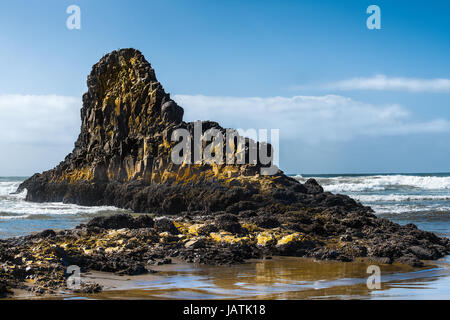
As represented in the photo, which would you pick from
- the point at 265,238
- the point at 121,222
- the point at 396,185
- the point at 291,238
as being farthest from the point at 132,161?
the point at 396,185

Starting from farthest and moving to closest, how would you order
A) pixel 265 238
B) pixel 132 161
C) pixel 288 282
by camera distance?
pixel 132 161
pixel 265 238
pixel 288 282

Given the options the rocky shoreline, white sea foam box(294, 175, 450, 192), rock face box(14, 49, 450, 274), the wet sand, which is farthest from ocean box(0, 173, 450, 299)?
white sea foam box(294, 175, 450, 192)

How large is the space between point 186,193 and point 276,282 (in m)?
14.9

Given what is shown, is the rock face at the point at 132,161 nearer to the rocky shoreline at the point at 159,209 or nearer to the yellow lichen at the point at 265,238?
the rocky shoreline at the point at 159,209

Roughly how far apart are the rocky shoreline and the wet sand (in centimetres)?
41

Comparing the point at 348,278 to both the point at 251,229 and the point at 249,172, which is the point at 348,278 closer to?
the point at 251,229

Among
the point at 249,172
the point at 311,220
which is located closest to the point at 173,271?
the point at 311,220

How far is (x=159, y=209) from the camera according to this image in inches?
936

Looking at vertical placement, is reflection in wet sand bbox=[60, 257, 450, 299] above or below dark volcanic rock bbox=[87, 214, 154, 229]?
below

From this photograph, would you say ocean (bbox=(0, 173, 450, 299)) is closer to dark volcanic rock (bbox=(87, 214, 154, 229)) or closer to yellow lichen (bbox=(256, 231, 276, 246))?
yellow lichen (bbox=(256, 231, 276, 246))

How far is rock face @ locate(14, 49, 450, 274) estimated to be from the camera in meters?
11.6

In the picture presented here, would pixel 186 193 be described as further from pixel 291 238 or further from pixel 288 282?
pixel 288 282

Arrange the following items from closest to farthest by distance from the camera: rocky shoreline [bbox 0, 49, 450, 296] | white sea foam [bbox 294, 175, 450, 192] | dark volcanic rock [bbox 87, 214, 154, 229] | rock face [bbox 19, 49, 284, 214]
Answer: rocky shoreline [bbox 0, 49, 450, 296] → dark volcanic rock [bbox 87, 214, 154, 229] → rock face [bbox 19, 49, 284, 214] → white sea foam [bbox 294, 175, 450, 192]

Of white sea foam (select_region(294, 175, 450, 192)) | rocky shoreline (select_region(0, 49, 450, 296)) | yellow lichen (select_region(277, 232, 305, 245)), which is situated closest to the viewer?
rocky shoreline (select_region(0, 49, 450, 296))
